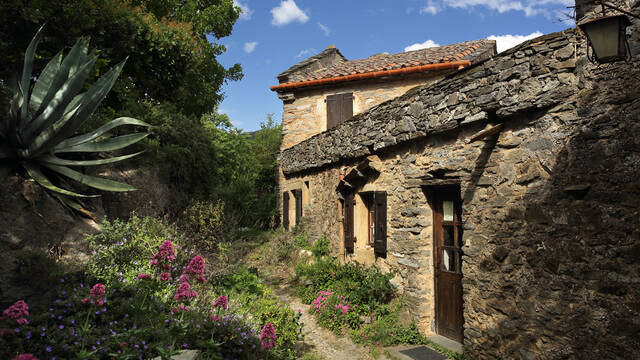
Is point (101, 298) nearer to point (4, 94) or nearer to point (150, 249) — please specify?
point (150, 249)

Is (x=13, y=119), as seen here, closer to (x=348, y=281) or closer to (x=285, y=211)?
(x=348, y=281)

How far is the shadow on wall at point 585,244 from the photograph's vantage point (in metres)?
2.71

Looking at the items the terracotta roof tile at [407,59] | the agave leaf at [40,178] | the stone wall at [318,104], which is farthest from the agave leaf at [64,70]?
the terracotta roof tile at [407,59]

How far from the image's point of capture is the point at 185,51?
8875 mm

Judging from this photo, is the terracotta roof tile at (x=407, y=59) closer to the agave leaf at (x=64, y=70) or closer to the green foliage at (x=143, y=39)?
the green foliage at (x=143, y=39)

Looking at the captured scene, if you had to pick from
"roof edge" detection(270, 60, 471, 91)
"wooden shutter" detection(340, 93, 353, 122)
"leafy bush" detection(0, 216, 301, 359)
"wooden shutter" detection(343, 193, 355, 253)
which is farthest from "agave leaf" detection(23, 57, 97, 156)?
"wooden shutter" detection(340, 93, 353, 122)

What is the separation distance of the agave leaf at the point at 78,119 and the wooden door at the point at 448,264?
200 inches

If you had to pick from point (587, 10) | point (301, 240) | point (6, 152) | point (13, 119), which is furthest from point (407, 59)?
point (6, 152)

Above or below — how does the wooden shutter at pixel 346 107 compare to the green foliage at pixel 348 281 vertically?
above

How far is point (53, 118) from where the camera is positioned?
4617 millimetres

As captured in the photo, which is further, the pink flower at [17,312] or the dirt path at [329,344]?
the dirt path at [329,344]

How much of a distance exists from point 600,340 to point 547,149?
168cm

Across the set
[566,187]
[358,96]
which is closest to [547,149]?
[566,187]

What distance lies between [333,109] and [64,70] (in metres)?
7.95
